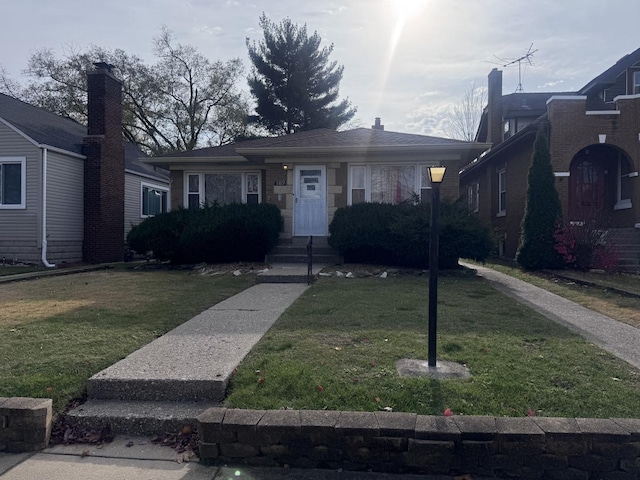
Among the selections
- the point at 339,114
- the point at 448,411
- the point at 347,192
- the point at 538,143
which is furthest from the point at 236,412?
the point at 339,114

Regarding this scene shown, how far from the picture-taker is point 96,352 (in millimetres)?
4582

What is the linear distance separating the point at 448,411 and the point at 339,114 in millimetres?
30452

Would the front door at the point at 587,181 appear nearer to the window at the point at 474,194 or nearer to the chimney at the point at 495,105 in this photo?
the window at the point at 474,194

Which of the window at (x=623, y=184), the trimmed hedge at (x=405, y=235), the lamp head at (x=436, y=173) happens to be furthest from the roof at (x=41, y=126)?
the window at (x=623, y=184)

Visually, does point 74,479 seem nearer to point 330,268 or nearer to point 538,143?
point 330,268

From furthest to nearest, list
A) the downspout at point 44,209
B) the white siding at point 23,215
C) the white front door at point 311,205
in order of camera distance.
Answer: the white siding at point 23,215 → the downspout at point 44,209 → the white front door at point 311,205

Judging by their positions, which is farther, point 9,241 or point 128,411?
point 9,241

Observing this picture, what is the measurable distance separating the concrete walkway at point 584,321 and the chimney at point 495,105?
1347cm

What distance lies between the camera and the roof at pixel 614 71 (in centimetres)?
1664

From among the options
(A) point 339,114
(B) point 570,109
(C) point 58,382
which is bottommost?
(C) point 58,382

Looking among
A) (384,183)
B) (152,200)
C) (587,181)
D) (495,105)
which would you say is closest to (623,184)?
(587,181)

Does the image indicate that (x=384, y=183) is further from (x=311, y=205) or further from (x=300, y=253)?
(x=300, y=253)

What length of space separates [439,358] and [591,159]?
13.3m

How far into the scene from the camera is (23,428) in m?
3.26
